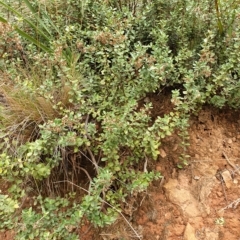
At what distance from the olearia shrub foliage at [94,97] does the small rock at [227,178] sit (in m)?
0.25

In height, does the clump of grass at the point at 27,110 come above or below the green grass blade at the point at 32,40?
below

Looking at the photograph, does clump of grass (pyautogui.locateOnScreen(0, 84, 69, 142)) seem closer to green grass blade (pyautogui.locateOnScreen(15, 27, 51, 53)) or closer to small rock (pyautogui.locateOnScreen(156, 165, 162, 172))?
green grass blade (pyautogui.locateOnScreen(15, 27, 51, 53))

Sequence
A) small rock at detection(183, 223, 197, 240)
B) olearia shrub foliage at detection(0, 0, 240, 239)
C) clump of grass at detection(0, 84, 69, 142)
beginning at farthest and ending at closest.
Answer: clump of grass at detection(0, 84, 69, 142), small rock at detection(183, 223, 197, 240), olearia shrub foliage at detection(0, 0, 240, 239)

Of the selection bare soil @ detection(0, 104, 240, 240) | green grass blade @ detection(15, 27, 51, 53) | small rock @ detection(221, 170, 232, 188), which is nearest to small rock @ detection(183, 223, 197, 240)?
bare soil @ detection(0, 104, 240, 240)

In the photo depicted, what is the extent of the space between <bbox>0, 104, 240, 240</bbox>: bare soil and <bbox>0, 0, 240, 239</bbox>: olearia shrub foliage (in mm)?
102

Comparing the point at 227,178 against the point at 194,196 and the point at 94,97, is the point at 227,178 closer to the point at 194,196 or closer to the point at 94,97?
the point at 194,196

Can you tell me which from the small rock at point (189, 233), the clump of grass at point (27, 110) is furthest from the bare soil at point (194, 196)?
the clump of grass at point (27, 110)

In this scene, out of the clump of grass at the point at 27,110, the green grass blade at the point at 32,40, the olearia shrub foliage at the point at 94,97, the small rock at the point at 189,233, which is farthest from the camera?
the green grass blade at the point at 32,40

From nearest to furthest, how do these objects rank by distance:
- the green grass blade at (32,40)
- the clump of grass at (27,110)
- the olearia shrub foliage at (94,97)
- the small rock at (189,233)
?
the olearia shrub foliage at (94,97), the small rock at (189,233), the clump of grass at (27,110), the green grass blade at (32,40)

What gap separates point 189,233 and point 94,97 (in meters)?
0.84

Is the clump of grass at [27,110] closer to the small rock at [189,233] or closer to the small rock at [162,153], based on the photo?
the small rock at [162,153]

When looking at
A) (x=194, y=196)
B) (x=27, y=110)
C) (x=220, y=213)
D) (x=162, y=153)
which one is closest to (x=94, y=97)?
(x=27, y=110)

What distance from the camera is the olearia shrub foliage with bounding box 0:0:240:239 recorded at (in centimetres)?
153

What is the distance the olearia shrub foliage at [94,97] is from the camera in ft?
5.02
